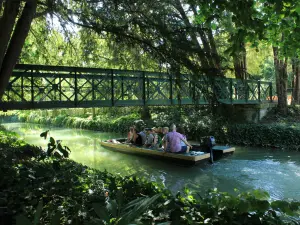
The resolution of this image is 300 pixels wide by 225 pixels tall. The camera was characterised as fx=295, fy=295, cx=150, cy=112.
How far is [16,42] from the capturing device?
5.84 meters

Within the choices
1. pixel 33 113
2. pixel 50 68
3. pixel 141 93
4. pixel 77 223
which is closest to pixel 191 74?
pixel 77 223

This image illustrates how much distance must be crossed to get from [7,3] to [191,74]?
3.48m

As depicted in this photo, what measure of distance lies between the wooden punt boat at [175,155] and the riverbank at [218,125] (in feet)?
4.13

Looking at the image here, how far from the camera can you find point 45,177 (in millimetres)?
3941

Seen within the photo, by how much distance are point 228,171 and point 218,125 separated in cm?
445

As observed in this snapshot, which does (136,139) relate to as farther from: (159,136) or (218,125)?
(218,125)

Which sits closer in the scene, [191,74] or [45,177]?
[45,177]

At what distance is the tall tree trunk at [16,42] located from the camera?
570 cm

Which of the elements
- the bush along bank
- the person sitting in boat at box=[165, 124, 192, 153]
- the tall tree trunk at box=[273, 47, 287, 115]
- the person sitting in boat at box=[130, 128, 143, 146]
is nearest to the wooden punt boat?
the person sitting in boat at box=[165, 124, 192, 153]

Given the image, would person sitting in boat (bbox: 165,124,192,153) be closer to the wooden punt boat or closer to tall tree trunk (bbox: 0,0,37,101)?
the wooden punt boat

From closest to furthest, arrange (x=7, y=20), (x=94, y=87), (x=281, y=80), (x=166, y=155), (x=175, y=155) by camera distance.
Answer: (x=7, y=20)
(x=175, y=155)
(x=166, y=155)
(x=94, y=87)
(x=281, y=80)

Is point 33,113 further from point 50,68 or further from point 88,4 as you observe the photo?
point 88,4

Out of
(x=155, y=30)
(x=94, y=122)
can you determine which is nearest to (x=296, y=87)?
(x=94, y=122)

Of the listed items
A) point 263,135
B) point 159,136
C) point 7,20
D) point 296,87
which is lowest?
point 263,135
